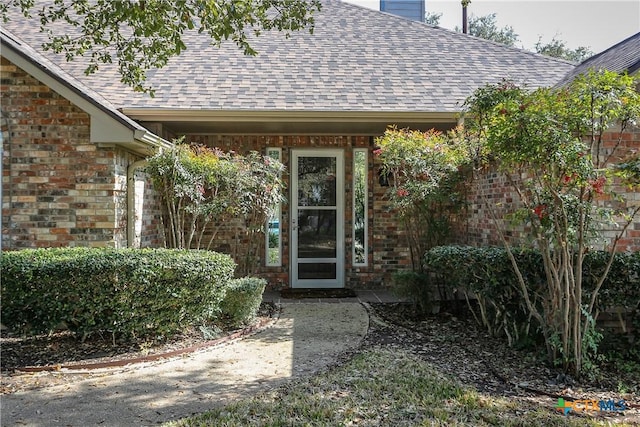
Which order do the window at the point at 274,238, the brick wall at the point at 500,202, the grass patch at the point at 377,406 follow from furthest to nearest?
the window at the point at 274,238
the brick wall at the point at 500,202
the grass patch at the point at 377,406

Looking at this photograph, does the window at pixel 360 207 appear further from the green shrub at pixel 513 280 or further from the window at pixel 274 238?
the green shrub at pixel 513 280

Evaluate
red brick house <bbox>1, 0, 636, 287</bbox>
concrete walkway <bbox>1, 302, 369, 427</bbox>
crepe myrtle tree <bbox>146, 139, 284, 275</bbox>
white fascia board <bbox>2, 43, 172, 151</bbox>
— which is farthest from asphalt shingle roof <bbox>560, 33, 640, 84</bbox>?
white fascia board <bbox>2, 43, 172, 151</bbox>

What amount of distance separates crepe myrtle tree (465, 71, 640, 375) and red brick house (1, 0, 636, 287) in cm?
387

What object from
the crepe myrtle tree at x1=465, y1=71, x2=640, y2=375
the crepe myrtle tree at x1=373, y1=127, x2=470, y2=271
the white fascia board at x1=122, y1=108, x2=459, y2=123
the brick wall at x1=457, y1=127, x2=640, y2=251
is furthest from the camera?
the white fascia board at x1=122, y1=108, x2=459, y2=123

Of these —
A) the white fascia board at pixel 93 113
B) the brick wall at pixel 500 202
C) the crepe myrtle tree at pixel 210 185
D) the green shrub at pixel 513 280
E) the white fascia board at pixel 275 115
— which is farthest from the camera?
the white fascia board at pixel 275 115

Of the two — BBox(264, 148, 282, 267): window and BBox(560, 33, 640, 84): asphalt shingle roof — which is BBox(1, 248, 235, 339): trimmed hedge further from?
BBox(560, 33, 640, 84): asphalt shingle roof

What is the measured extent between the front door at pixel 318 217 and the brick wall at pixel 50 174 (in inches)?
147

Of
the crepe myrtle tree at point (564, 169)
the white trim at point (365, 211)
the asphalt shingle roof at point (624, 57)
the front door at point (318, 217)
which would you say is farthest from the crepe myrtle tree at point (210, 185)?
the asphalt shingle roof at point (624, 57)

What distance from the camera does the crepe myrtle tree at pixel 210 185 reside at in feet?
19.8

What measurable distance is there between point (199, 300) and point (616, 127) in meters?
5.03

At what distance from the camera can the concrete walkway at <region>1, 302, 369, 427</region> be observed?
3.37 metres

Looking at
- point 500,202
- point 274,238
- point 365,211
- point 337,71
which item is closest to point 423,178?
point 500,202

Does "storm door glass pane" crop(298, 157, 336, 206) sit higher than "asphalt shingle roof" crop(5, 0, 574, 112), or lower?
lower

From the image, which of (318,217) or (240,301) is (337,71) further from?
(240,301)
